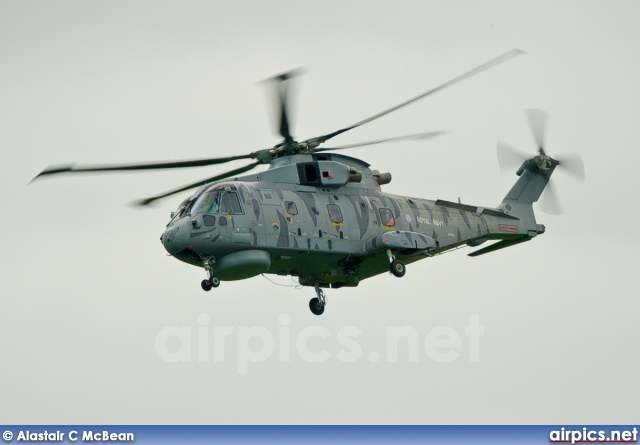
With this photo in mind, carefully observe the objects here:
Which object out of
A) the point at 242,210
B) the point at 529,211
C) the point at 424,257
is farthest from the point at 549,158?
the point at 242,210

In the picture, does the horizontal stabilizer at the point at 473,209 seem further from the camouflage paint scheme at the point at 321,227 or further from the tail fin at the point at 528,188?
the tail fin at the point at 528,188

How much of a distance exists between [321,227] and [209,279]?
3.66m

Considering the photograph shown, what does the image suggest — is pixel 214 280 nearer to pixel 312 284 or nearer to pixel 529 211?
pixel 312 284

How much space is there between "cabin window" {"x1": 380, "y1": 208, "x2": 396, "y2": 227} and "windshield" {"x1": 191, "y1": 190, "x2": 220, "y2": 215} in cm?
534

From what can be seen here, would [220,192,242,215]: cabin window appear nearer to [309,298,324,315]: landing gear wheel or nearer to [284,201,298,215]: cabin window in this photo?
[284,201,298,215]: cabin window

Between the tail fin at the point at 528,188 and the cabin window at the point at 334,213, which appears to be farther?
the tail fin at the point at 528,188

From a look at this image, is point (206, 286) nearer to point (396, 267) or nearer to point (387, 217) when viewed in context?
point (396, 267)

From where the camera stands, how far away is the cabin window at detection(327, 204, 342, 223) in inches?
1407

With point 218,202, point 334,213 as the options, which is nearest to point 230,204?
point 218,202

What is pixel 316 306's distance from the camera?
123 feet

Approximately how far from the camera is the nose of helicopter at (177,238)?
33156mm

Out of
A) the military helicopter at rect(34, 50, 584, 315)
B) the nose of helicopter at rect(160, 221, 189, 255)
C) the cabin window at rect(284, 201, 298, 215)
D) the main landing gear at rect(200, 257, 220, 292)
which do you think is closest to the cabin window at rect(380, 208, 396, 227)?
the military helicopter at rect(34, 50, 584, 315)

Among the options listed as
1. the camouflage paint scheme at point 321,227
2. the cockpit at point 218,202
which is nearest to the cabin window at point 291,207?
the camouflage paint scheme at point 321,227

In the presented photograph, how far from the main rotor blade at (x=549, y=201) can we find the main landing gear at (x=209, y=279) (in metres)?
11.8
